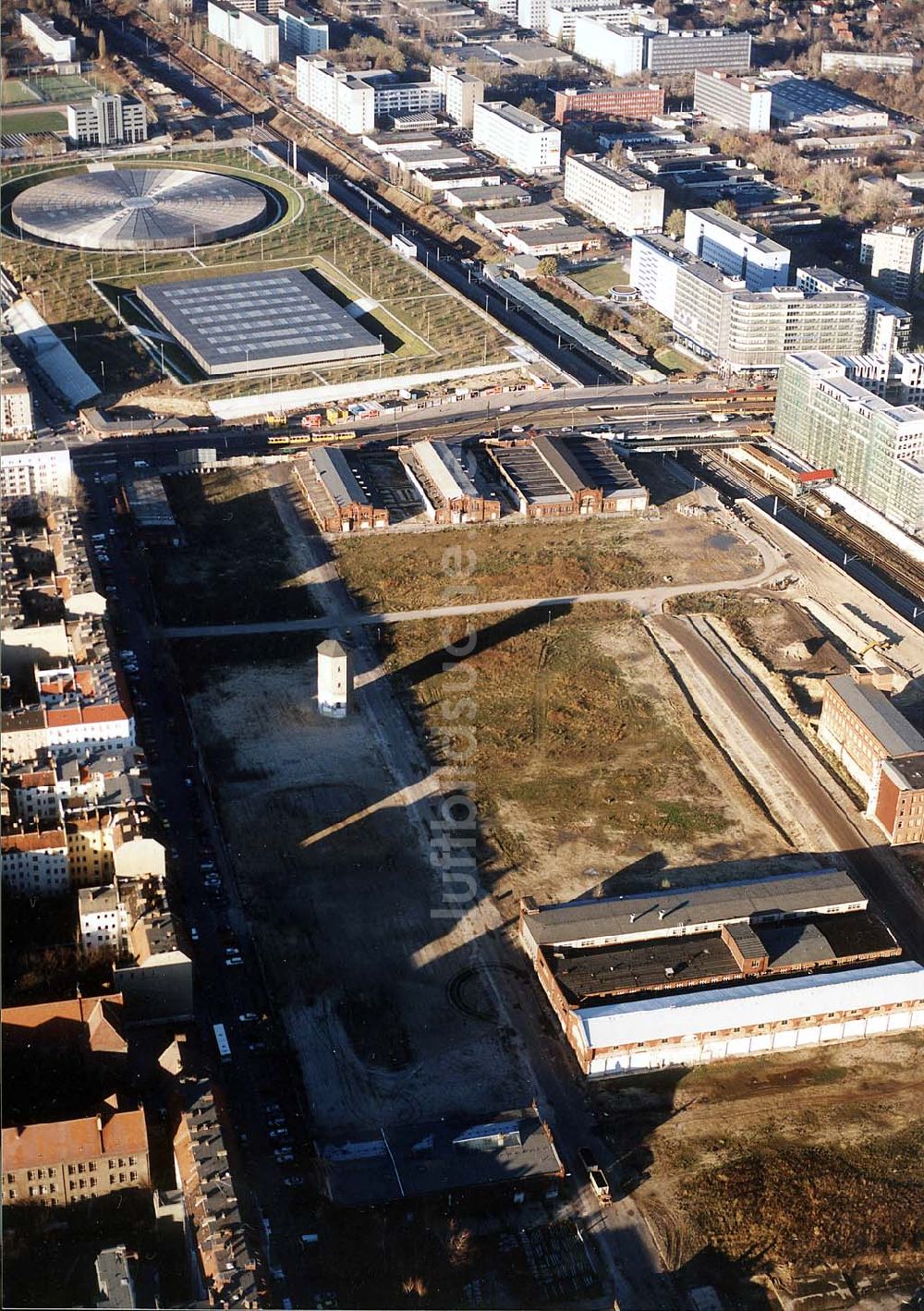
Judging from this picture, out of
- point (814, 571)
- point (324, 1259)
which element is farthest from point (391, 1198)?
point (814, 571)

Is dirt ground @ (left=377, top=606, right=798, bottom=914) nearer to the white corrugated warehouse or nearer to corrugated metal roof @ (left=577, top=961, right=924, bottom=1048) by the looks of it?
corrugated metal roof @ (left=577, top=961, right=924, bottom=1048)

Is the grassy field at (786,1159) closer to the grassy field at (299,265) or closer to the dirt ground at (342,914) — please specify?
the dirt ground at (342,914)

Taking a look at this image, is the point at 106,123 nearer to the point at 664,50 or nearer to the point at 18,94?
the point at 18,94

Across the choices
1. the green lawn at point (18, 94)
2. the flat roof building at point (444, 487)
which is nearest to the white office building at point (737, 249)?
the flat roof building at point (444, 487)

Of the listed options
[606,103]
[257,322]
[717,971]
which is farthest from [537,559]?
[606,103]

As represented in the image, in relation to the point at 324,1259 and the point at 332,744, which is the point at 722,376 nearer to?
the point at 332,744
